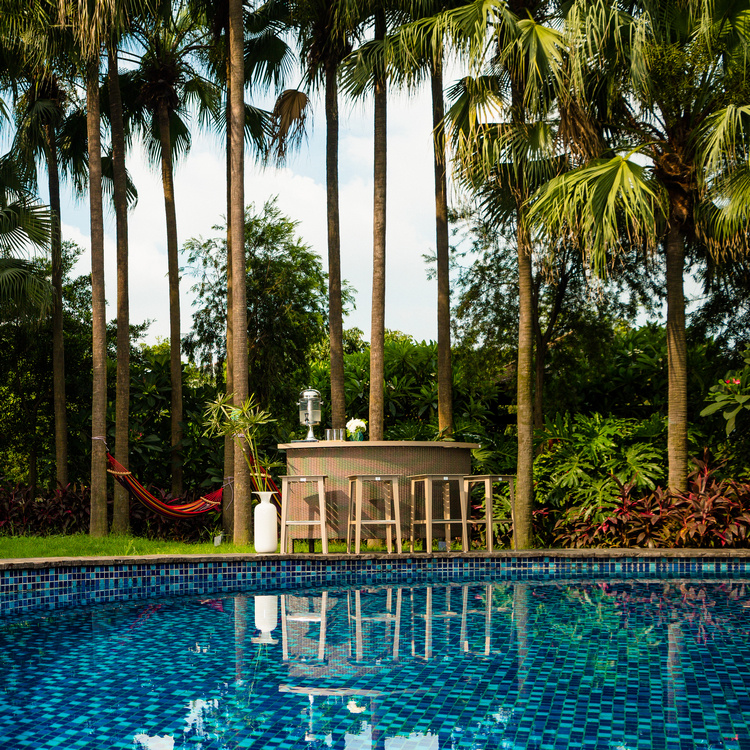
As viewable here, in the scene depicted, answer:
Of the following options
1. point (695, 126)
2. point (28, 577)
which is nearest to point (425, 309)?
point (695, 126)

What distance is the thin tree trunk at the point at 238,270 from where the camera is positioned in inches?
368

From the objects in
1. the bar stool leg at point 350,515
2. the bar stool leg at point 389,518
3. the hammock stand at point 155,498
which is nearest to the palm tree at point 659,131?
the bar stool leg at point 389,518

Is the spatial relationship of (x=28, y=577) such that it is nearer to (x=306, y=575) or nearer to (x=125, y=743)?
(x=306, y=575)

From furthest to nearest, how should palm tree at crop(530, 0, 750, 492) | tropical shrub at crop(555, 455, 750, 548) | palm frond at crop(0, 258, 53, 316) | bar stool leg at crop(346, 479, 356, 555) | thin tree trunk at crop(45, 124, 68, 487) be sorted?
thin tree trunk at crop(45, 124, 68, 487) → palm frond at crop(0, 258, 53, 316) → tropical shrub at crop(555, 455, 750, 548) → bar stool leg at crop(346, 479, 356, 555) → palm tree at crop(530, 0, 750, 492)

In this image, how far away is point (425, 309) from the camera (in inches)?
499

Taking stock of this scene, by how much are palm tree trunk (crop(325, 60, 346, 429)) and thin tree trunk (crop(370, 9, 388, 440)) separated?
496 mm

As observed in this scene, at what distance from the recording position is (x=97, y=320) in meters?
10.3

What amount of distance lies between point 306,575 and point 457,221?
6.38m

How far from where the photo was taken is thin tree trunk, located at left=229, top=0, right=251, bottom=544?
9359 millimetres

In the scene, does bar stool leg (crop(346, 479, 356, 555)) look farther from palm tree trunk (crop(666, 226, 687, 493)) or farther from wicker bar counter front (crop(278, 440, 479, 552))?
palm tree trunk (crop(666, 226, 687, 493))

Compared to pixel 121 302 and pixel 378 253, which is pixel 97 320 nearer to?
pixel 121 302

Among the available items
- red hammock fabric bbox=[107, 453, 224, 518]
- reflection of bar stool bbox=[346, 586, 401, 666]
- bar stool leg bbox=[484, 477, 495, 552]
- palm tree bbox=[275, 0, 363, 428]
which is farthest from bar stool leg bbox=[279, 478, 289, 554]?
red hammock fabric bbox=[107, 453, 224, 518]

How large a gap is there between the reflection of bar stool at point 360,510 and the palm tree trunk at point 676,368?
296cm

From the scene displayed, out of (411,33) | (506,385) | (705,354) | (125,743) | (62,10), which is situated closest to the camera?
(125,743)
